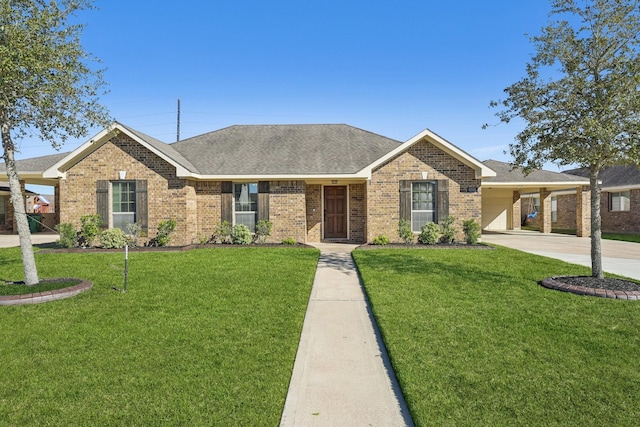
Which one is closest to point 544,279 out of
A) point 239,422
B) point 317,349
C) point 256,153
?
point 317,349

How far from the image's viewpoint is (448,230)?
536 inches

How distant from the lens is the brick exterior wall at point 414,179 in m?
13.9

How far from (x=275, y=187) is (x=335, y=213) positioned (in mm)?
2955

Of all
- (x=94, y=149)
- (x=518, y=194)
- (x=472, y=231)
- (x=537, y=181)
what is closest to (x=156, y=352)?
(x=94, y=149)

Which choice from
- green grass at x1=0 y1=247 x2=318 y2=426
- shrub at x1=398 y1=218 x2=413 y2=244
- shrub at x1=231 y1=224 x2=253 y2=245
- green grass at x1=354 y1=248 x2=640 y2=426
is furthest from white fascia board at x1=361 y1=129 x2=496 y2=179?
green grass at x1=0 y1=247 x2=318 y2=426

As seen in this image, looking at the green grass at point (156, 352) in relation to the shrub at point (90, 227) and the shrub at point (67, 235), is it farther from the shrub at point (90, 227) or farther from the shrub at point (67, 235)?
the shrub at point (67, 235)

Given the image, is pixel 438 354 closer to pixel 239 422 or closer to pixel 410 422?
pixel 410 422

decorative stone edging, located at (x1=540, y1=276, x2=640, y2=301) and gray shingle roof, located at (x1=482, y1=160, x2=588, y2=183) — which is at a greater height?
gray shingle roof, located at (x1=482, y1=160, x2=588, y2=183)

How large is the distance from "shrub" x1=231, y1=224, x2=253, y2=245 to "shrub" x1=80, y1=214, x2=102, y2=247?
15.4ft

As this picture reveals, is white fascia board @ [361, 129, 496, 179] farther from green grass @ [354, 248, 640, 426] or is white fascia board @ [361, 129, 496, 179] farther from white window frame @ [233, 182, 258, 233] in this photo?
green grass @ [354, 248, 640, 426]

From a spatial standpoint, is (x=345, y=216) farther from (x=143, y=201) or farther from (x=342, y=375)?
(x=342, y=375)

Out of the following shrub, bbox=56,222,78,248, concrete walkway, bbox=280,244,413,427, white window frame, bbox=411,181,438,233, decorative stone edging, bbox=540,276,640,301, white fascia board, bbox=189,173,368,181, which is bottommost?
concrete walkway, bbox=280,244,413,427

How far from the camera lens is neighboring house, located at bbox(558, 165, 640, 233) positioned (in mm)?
20641

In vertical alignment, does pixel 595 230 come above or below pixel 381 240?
above
